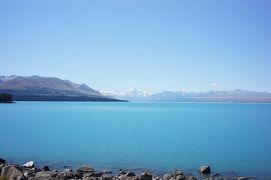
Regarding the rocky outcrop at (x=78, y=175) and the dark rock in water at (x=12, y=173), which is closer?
the dark rock in water at (x=12, y=173)

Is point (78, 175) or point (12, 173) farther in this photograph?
point (78, 175)

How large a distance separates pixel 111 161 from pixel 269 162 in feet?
54.2

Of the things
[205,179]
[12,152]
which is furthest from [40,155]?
[205,179]

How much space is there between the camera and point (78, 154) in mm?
40906

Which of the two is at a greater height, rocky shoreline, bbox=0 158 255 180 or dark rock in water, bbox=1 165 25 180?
dark rock in water, bbox=1 165 25 180

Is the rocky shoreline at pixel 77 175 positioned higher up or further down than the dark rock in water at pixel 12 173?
further down

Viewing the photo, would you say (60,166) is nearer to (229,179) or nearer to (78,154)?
(78,154)

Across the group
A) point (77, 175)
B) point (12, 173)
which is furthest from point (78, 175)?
point (12, 173)

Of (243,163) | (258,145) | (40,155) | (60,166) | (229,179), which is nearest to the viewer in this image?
(229,179)

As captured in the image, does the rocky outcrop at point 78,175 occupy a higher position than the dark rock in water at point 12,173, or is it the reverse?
the dark rock in water at point 12,173

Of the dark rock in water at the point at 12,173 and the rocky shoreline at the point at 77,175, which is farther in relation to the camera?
the rocky shoreline at the point at 77,175

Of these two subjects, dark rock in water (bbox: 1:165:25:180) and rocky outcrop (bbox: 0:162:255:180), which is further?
rocky outcrop (bbox: 0:162:255:180)

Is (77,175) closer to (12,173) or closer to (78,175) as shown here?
(78,175)

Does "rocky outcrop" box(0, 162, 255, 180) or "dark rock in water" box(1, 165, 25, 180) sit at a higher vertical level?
"dark rock in water" box(1, 165, 25, 180)
